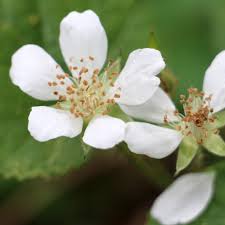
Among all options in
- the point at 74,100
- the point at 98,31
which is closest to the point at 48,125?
the point at 74,100

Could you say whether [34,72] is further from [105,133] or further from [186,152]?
[186,152]

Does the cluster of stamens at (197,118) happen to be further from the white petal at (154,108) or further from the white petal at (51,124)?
the white petal at (51,124)

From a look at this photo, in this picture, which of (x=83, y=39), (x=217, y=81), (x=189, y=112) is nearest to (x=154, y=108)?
(x=189, y=112)

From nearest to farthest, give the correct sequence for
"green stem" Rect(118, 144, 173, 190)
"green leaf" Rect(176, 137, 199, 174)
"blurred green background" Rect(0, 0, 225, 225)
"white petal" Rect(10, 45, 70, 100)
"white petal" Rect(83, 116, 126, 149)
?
"white petal" Rect(83, 116, 126, 149) → "green leaf" Rect(176, 137, 199, 174) → "white petal" Rect(10, 45, 70, 100) → "green stem" Rect(118, 144, 173, 190) → "blurred green background" Rect(0, 0, 225, 225)

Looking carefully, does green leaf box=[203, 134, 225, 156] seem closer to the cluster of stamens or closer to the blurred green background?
the cluster of stamens

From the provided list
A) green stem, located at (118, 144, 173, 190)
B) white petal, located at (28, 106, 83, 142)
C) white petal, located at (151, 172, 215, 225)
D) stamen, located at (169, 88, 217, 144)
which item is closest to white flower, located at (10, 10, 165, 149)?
white petal, located at (28, 106, 83, 142)

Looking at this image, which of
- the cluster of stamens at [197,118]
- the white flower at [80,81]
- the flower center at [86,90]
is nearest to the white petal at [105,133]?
the white flower at [80,81]

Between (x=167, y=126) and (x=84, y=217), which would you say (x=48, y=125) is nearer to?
(x=167, y=126)
